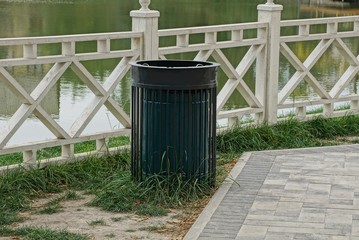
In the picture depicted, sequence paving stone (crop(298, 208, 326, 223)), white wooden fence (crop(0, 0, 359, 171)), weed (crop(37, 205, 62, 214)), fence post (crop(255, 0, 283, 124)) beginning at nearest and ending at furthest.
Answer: paving stone (crop(298, 208, 326, 223)) < weed (crop(37, 205, 62, 214)) < white wooden fence (crop(0, 0, 359, 171)) < fence post (crop(255, 0, 283, 124))

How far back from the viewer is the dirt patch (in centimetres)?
678

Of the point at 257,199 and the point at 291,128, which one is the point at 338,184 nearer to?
the point at 257,199

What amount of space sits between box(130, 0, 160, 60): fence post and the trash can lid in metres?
1.61

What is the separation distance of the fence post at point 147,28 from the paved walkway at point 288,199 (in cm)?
148

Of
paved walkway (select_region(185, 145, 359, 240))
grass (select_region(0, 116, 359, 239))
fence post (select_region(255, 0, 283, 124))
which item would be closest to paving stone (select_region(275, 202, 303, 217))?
paved walkway (select_region(185, 145, 359, 240))

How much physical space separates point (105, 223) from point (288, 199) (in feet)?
5.43

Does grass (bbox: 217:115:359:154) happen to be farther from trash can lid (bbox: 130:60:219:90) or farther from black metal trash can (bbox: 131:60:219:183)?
trash can lid (bbox: 130:60:219:90)

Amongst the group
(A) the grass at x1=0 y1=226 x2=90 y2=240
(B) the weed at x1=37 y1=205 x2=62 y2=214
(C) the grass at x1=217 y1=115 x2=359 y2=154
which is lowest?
(C) the grass at x1=217 y1=115 x2=359 y2=154

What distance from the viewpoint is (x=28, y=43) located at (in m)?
8.27

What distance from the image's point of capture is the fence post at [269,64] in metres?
10.6

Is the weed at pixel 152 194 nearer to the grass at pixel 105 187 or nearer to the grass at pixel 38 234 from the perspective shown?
the grass at pixel 105 187

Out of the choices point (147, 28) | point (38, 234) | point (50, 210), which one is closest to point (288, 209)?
point (50, 210)

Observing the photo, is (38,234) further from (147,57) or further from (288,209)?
(147,57)

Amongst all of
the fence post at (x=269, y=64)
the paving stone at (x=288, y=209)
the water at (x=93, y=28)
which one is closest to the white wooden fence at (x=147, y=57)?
the fence post at (x=269, y=64)
